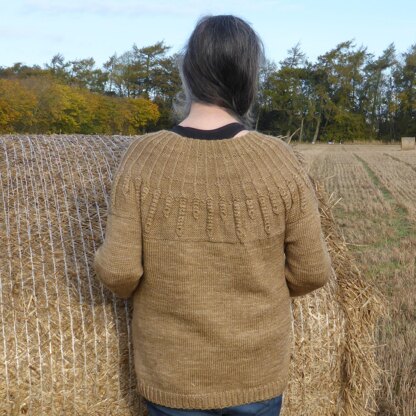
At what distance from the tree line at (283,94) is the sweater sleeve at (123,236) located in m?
31.5

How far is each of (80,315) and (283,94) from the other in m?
59.1

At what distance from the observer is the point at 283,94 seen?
6016 centimetres

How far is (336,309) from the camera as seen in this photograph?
3.16m

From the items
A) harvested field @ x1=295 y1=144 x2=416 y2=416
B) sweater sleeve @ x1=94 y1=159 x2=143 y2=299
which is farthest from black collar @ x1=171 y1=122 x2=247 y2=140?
harvested field @ x1=295 y1=144 x2=416 y2=416

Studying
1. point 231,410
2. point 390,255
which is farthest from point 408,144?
point 231,410

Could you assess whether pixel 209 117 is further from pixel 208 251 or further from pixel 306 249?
pixel 306 249

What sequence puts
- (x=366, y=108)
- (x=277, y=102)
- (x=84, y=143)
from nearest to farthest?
1. (x=84, y=143)
2. (x=277, y=102)
3. (x=366, y=108)

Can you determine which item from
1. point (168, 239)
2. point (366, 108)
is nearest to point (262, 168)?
point (168, 239)

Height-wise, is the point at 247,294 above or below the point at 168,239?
below

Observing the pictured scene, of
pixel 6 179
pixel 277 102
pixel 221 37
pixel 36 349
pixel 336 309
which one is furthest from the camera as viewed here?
pixel 277 102

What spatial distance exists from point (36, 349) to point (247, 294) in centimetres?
119

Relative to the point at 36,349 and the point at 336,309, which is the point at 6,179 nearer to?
the point at 36,349

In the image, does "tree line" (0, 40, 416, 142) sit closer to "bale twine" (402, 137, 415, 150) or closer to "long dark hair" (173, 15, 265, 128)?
"bale twine" (402, 137, 415, 150)

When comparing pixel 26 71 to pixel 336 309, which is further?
pixel 26 71
